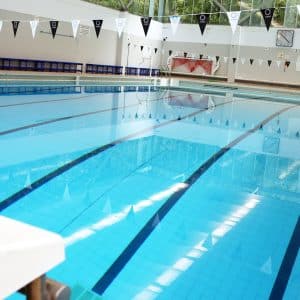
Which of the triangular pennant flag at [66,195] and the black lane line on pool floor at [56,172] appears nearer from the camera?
the black lane line on pool floor at [56,172]

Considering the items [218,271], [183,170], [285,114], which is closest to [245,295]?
[218,271]

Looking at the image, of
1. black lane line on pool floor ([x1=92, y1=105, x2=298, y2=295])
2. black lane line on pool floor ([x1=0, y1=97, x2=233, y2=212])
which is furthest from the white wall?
black lane line on pool floor ([x1=92, y1=105, x2=298, y2=295])

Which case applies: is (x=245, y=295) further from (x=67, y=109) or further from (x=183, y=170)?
(x=67, y=109)

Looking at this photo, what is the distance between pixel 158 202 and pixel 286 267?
4.51 feet

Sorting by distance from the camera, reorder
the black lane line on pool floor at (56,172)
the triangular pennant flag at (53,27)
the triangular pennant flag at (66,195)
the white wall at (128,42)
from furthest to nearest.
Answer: the white wall at (128,42), the triangular pennant flag at (53,27), the triangular pennant flag at (66,195), the black lane line on pool floor at (56,172)

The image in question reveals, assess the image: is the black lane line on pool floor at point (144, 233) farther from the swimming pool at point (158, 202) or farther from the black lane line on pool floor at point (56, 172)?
the black lane line on pool floor at point (56, 172)

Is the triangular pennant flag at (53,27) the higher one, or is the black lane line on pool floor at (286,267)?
the triangular pennant flag at (53,27)

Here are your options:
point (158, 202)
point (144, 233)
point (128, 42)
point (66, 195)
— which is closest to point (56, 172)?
point (66, 195)

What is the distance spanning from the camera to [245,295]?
2.26 metres

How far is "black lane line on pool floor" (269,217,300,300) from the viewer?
2.28 metres

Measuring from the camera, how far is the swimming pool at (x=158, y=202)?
2.38 m

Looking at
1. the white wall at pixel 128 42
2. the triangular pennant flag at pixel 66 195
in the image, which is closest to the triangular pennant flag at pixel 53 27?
the white wall at pixel 128 42

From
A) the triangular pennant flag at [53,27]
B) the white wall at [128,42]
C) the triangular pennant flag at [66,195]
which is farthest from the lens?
the white wall at [128,42]

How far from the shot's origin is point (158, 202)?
3.67 metres
